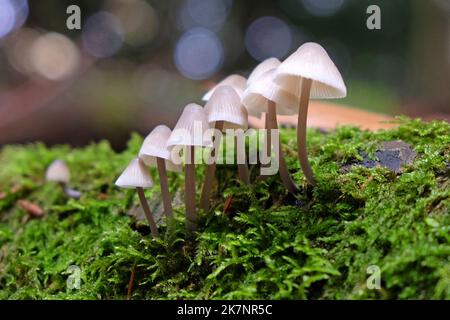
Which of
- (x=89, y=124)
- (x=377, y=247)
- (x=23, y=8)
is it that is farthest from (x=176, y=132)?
(x=23, y=8)

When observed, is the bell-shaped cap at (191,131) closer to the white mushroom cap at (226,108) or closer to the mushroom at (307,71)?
the white mushroom cap at (226,108)

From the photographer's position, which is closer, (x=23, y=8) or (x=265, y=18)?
(x=23, y=8)

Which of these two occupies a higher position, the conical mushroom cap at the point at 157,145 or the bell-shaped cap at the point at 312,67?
the bell-shaped cap at the point at 312,67

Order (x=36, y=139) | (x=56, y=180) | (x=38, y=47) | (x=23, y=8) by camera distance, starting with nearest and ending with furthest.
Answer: (x=56, y=180) → (x=36, y=139) → (x=23, y=8) → (x=38, y=47)

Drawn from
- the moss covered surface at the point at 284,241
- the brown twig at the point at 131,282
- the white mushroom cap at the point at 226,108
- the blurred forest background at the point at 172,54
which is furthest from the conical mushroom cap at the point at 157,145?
the blurred forest background at the point at 172,54

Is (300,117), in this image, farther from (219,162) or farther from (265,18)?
(265,18)

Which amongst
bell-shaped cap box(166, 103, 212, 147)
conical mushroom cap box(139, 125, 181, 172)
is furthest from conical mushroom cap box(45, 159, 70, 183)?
bell-shaped cap box(166, 103, 212, 147)
